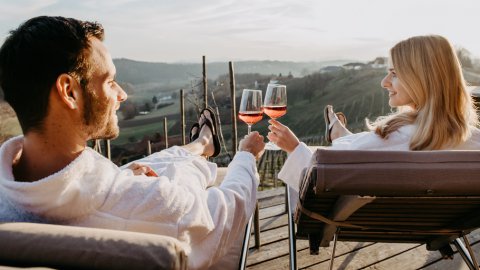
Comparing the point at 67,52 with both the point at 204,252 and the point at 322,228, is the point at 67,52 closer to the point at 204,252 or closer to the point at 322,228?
the point at 204,252

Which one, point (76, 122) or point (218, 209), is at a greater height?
point (76, 122)

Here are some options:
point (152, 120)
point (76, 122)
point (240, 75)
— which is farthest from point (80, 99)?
point (152, 120)

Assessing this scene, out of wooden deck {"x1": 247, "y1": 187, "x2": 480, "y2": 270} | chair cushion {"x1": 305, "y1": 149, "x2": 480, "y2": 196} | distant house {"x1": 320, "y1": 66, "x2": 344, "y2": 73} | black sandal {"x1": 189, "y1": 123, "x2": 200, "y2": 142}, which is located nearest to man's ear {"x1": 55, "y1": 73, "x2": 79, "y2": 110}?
chair cushion {"x1": 305, "y1": 149, "x2": 480, "y2": 196}

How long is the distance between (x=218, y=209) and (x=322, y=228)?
68cm

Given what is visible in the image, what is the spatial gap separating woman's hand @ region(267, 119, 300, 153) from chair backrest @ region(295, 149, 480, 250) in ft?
1.73

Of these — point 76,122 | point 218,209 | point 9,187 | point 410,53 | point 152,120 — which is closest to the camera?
point 9,187

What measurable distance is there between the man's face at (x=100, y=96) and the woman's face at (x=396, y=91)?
1384 millimetres

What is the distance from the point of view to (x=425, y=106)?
2027 millimetres

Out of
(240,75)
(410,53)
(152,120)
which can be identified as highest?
(410,53)

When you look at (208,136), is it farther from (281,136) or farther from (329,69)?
(329,69)

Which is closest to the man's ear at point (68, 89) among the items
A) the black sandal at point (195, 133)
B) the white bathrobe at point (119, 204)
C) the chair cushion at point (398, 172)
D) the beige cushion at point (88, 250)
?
the white bathrobe at point (119, 204)

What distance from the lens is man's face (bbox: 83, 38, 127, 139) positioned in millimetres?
1285

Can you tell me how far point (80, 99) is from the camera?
125 cm

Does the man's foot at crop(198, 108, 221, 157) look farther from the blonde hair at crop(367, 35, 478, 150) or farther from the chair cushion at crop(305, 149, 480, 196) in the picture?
the chair cushion at crop(305, 149, 480, 196)
